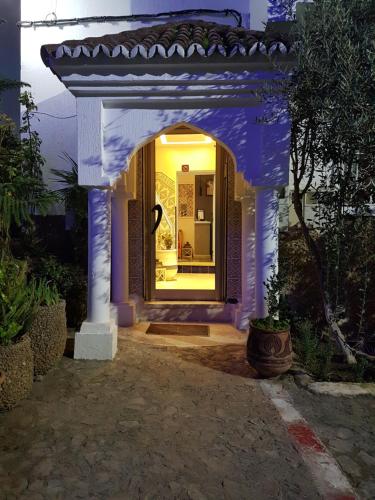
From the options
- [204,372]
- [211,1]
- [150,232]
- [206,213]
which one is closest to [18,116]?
[150,232]

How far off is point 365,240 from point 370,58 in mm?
2633

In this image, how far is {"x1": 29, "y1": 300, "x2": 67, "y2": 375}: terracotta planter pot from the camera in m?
4.34

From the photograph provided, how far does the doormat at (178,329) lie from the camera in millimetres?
6180

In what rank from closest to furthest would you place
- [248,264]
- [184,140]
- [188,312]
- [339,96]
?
[339,96] → [248,264] → [188,312] → [184,140]

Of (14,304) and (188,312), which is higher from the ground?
(14,304)

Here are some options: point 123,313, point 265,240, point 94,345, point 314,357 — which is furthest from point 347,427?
point 123,313

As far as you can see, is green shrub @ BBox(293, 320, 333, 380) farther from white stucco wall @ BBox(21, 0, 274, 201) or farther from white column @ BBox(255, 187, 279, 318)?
white stucco wall @ BBox(21, 0, 274, 201)

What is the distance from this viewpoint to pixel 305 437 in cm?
321

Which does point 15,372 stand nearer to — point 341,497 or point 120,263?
point 341,497

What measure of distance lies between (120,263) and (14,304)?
2.83 m

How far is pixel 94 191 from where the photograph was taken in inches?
196

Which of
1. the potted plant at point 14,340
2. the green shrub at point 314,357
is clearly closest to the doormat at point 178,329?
the green shrub at point 314,357

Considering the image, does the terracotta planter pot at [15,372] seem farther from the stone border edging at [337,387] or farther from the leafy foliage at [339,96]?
the leafy foliage at [339,96]

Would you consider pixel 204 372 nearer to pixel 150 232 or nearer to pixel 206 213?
pixel 150 232
